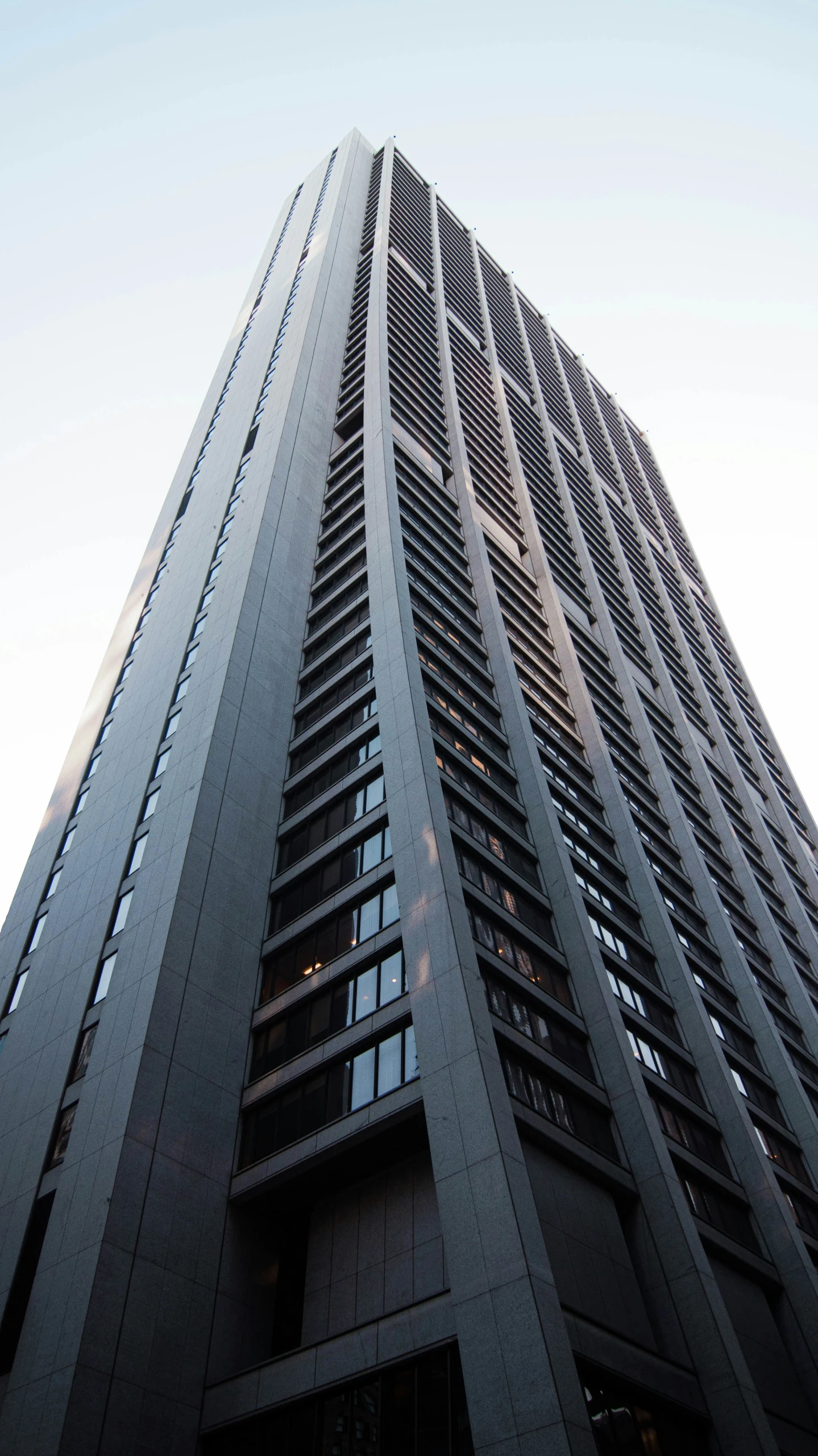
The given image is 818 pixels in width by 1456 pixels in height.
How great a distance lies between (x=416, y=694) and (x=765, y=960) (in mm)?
29036

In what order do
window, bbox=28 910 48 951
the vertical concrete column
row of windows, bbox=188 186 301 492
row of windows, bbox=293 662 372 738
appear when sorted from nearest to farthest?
the vertical concrete column
window, bbox=28 910 48 951
row of windows, bbox=293 662 372 738
row of windows, bbox=188 186 301 492

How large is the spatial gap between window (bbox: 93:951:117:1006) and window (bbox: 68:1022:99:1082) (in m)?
1.09

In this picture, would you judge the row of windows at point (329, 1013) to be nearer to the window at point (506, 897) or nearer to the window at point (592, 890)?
the window at point (506, 897)

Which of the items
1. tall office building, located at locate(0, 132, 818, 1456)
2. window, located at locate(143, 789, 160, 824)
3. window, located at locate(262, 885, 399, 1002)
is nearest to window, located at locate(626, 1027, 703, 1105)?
tall office building, located at locate(0, 132, 818, 1456)

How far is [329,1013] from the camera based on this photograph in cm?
3075

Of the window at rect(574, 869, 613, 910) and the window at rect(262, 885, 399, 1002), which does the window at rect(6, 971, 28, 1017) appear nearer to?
the window at rect(262, 885, 399, 1002)

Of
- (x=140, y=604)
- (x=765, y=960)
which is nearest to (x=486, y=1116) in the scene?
(x=765, y=960)

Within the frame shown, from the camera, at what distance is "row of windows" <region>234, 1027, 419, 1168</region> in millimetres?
27453

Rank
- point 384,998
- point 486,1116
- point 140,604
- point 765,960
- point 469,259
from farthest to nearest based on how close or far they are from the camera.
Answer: point 469,259 → point 140,604 → point 765,960 → point 384,998 → point 486,1116

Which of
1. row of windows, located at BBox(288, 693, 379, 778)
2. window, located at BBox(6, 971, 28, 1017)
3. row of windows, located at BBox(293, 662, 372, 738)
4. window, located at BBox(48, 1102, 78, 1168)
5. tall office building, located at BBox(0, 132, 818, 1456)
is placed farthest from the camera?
row of windows, located at BBox(293, 662, 372, 738)

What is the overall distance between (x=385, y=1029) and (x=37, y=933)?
1861 centimetres

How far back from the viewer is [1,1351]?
983 inches

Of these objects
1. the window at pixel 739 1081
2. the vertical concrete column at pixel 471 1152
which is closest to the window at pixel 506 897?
the vertical concrete column at pixel 471 1152

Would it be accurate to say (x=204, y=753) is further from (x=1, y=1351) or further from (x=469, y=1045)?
(x=1, y=1351)
